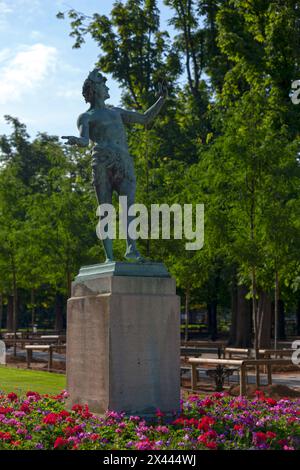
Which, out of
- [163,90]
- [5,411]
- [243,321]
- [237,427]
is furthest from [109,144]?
[243,321]

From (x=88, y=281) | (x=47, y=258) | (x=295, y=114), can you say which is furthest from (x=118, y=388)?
(x=47, y=258)

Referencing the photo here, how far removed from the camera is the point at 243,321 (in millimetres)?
31734

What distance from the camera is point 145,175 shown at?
921 inches

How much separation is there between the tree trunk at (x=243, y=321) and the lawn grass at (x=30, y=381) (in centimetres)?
1261

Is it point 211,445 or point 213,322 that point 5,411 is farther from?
point 213,322

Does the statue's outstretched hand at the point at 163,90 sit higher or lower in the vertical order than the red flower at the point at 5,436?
higher

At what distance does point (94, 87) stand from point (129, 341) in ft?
11.4

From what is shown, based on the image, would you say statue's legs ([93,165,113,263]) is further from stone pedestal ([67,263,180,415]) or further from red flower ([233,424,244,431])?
red flower ([233,424,244,431])

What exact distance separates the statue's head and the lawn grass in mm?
5853

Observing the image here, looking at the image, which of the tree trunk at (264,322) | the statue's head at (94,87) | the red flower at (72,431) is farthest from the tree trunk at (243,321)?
the red flower at (72,431)

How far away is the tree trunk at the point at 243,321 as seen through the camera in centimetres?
3112

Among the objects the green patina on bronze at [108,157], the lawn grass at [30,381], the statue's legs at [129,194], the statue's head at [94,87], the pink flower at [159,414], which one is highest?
the statue's head at [94,87]

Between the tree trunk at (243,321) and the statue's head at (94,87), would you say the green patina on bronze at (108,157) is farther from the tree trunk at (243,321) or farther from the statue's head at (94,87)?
the tree trunk at (243,321)
